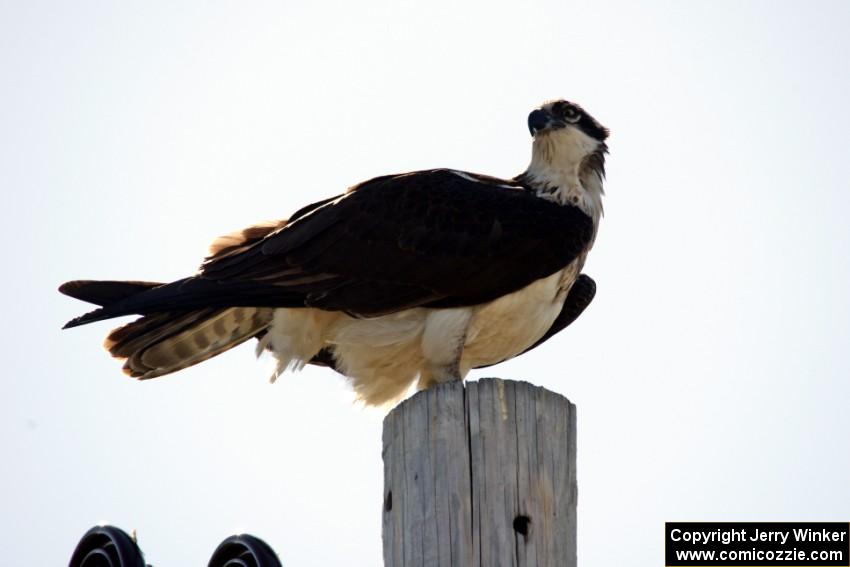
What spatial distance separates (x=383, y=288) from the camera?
6.93 metres

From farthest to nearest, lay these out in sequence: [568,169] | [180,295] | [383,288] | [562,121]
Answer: [562,121] → [568,169] → [383,288] → [180,295]

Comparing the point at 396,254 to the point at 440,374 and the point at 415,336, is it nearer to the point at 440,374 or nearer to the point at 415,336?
the point at 415,336

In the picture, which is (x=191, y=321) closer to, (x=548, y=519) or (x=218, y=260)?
(x=218, y=260)

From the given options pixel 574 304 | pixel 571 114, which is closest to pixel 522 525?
pixel 574 304

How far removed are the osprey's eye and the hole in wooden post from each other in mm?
3981

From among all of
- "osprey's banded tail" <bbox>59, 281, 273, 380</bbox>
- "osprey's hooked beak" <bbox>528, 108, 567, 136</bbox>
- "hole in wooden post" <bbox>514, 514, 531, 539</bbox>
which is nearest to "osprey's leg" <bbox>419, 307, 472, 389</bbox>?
"osprey's banded tail" <bbox>59, 281, 273, 380</bbox>

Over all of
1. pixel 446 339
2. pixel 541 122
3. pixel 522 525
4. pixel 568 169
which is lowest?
pixel 522 525

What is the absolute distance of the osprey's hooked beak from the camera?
7.78 metres

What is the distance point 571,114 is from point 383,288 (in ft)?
6.14

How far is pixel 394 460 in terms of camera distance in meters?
4.64

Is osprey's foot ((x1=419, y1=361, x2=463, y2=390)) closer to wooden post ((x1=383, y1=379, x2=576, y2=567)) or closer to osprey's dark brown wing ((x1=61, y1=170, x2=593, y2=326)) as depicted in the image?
osprey's dark brown wing ((x1=61, y1=170, x2=593, y2=326))

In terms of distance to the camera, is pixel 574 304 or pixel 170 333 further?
pixel 574 304

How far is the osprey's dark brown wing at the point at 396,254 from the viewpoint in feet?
22.5

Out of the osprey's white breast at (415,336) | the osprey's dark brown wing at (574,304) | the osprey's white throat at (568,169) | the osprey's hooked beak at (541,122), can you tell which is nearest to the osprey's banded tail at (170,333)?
the osprey's white breast at (415,336)
